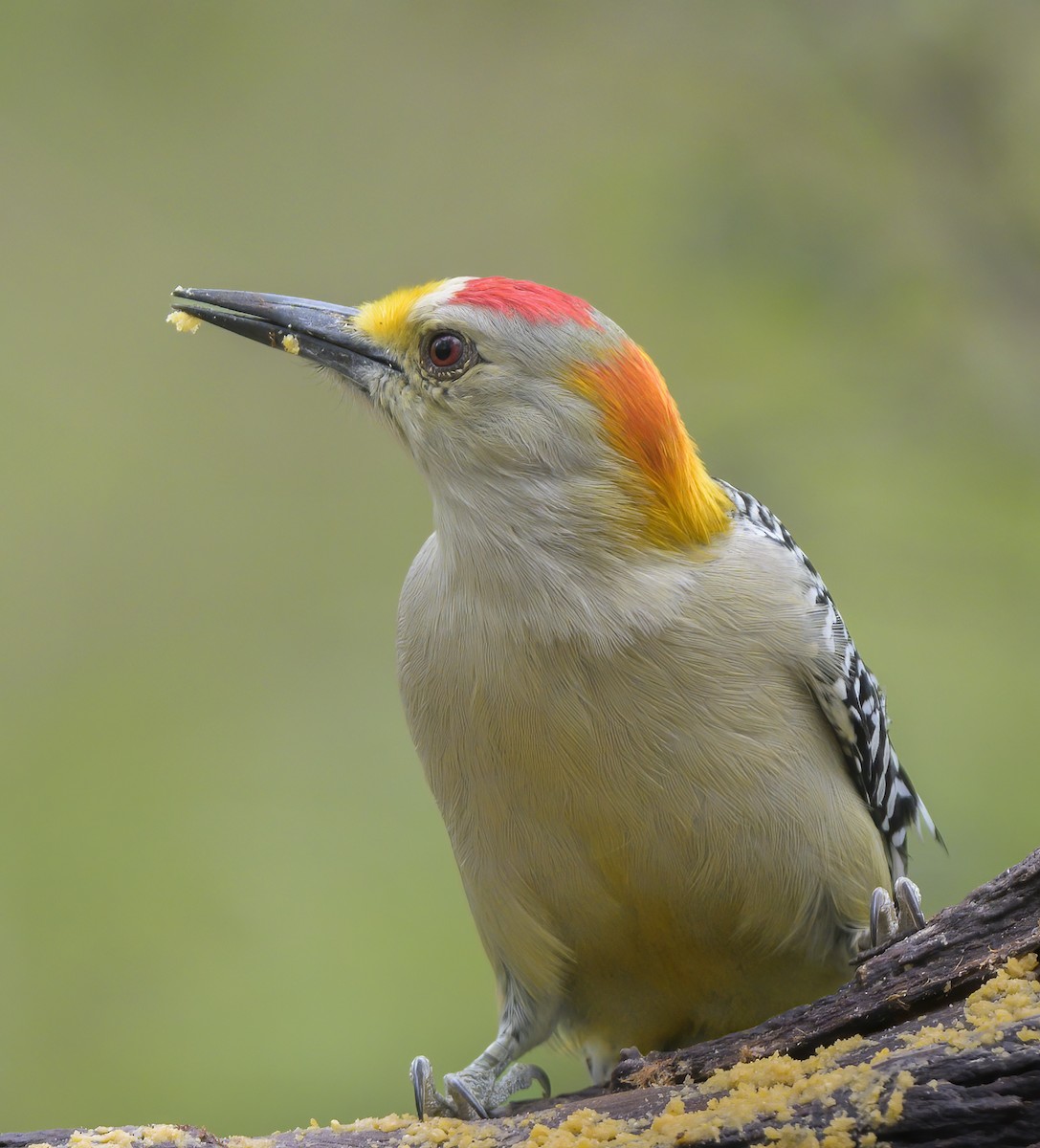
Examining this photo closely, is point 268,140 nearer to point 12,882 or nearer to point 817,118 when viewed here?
point 817,118

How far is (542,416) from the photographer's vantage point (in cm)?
333

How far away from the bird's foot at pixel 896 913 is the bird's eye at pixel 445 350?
176 centimetres

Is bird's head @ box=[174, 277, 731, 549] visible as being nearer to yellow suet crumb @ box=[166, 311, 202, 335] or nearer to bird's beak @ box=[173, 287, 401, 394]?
bird's beak @ box=[173, 287, 401, 394]

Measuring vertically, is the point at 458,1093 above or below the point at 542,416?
below

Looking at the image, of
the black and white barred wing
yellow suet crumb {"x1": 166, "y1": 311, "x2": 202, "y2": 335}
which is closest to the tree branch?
the black and white barred wing

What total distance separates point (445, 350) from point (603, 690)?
1024 mm

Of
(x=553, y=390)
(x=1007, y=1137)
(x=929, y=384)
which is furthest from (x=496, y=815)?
(x=929, y=384)

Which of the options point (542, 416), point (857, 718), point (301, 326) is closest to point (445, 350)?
point (542, 416)

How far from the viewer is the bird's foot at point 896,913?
298cm

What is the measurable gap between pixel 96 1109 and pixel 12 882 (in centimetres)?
129

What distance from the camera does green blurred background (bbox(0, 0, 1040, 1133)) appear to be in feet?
18.2

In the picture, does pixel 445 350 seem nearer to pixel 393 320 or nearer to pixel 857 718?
pixel 393 320

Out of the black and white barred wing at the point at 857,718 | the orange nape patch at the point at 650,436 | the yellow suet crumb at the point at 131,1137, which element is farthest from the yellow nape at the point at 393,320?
the yellow suet crumb at the point at 131,1137

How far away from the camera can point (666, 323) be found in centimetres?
703
